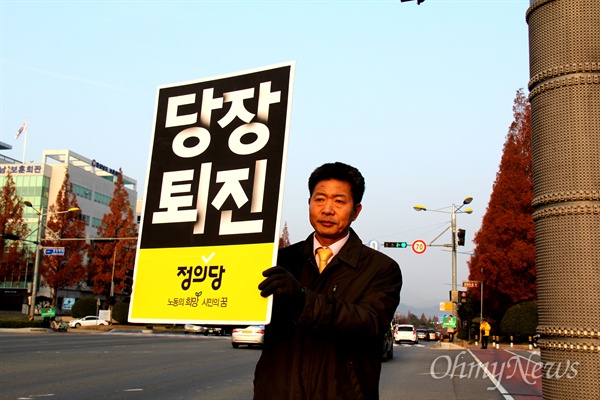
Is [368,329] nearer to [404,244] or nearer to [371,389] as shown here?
[371,389]

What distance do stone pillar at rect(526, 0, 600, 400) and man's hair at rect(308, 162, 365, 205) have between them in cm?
125

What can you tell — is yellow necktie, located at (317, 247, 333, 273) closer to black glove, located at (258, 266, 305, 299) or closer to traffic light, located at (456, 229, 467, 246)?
black glove, located at (258, 266, 305, 299)

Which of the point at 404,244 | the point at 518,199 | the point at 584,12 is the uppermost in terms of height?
the point at 518,199

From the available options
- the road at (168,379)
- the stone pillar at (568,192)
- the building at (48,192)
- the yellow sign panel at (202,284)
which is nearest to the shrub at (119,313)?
the building at (48,192)

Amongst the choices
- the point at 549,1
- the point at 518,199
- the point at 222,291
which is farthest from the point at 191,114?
the point at 518,199

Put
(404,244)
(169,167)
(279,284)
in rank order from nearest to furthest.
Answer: (279,284) < (169,167) < (404,244)

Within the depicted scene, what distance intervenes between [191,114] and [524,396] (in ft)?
35.2

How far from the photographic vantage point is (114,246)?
6744 cm

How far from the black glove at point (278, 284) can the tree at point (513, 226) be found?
43.1 metres

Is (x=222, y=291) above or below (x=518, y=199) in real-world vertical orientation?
below

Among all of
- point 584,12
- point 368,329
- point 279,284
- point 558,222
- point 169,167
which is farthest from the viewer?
point 584,12

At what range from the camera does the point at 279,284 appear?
2383 millimetres

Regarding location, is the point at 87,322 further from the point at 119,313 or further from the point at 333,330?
the point at 333,330

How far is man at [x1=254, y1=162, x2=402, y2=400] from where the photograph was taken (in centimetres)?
249
